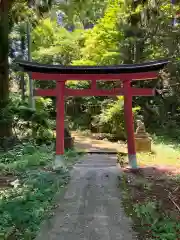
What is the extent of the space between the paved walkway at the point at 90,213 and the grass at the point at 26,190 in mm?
241

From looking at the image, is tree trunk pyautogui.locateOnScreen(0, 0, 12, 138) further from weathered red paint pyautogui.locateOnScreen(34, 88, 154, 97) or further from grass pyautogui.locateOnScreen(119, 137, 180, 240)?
grass pyautogui.locateOnScreen(119, 137, 180, 240)

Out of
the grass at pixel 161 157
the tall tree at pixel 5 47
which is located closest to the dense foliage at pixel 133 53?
the tall tree at pixel 5 47

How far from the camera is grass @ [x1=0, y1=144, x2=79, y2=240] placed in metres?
4.73

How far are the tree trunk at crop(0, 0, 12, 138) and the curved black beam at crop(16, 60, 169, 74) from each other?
412 centimetres

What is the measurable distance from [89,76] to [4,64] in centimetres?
521

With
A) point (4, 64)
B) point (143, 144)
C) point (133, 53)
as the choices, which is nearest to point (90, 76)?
point (143, 144)

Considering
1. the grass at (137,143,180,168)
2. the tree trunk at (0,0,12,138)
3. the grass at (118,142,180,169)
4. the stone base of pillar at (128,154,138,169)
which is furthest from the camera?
the tree trunk at (0,0,12,138)

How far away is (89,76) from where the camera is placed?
29.8 feet

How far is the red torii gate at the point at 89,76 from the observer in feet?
29.0

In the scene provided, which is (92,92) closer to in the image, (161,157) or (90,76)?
(90,76)

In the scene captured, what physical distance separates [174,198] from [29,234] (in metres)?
3.26

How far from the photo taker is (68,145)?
12.2 m

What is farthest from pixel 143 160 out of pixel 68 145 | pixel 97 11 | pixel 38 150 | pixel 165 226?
pixel 97 11

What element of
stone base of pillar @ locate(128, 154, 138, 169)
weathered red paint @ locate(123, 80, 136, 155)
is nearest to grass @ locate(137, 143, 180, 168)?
stone base of pillar @ locate(128, 154, 138, 169)
